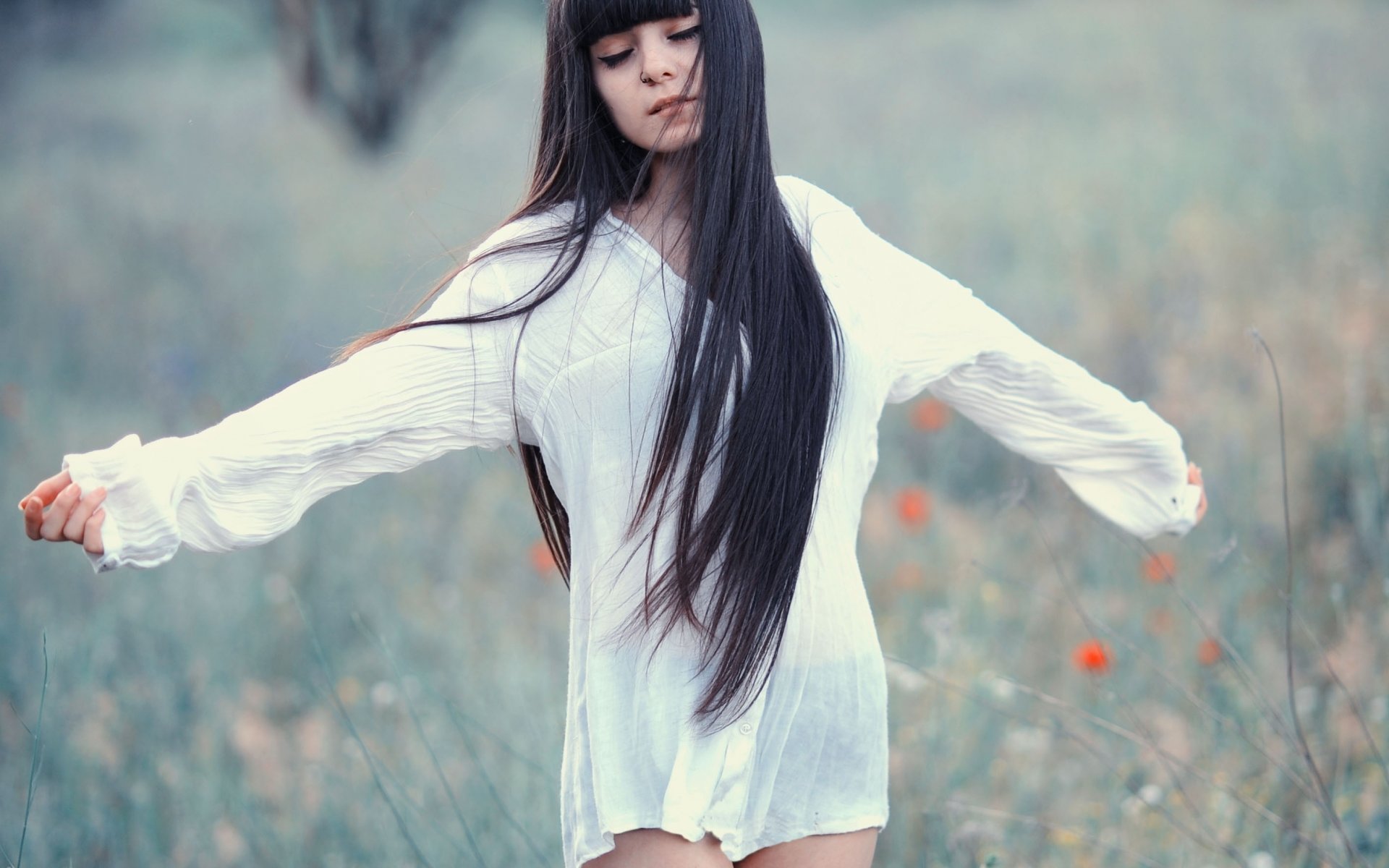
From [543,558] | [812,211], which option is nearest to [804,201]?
[812,211]

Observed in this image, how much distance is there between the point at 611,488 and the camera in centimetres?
144

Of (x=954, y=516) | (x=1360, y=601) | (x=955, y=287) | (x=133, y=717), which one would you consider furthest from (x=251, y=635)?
(x=1360, y=601)

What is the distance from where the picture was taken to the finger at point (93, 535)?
1234 millimetres

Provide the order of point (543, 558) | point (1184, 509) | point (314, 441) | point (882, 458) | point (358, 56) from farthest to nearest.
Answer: point (358, 56)
point (882, 458)
point (543, 558)
point (1184, 509)
point (314, 441)

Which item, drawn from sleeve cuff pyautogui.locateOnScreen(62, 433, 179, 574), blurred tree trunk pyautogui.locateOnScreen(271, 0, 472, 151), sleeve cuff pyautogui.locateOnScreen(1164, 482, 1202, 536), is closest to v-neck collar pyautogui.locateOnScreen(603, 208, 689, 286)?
sleeve cuff pyautogui.locateOnScreen(62, 433, 179, 574)

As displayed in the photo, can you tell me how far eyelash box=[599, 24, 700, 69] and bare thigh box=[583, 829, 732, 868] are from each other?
0.86 metres

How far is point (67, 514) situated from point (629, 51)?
2.51ft

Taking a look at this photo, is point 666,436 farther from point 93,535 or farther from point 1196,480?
point 1196,480

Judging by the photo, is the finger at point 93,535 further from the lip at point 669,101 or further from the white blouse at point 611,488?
the lip at point 669,101

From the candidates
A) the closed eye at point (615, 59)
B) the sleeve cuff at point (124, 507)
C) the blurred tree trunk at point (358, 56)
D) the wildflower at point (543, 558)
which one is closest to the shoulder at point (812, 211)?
the closed eye at point (615, 59)

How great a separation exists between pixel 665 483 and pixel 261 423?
433 mm

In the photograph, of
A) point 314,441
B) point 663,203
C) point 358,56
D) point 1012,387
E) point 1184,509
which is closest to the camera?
point 314,441

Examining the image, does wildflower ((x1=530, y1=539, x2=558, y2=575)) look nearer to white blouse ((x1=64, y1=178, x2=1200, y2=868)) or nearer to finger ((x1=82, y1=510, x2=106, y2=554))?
white blouse ((x1=64, y1=178, x2=1200, y2=868))

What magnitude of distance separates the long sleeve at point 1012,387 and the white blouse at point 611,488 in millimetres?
47
